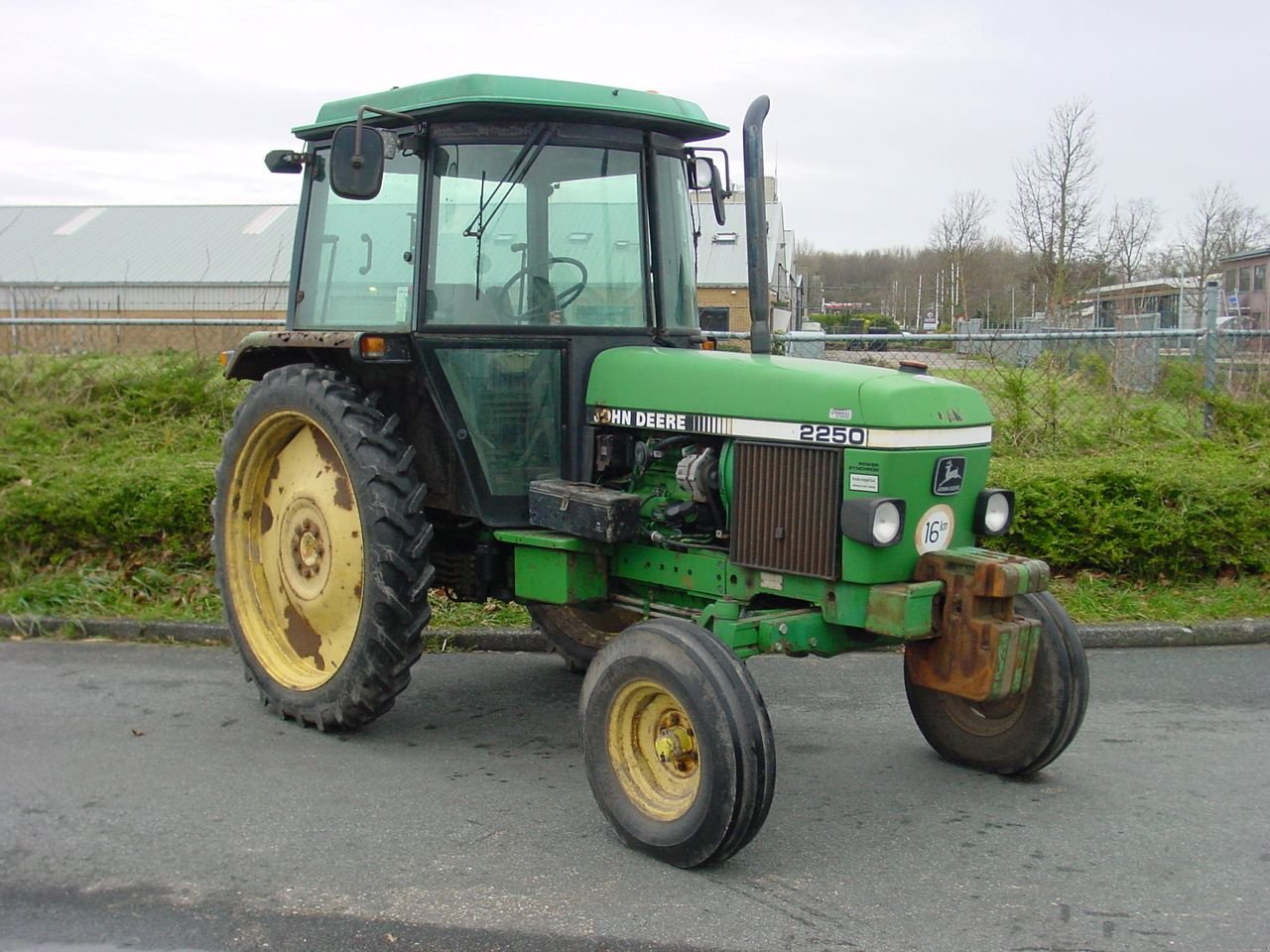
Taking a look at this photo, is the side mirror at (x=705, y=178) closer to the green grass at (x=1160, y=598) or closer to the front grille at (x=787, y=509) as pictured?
the front grille at (x=787, y=509)

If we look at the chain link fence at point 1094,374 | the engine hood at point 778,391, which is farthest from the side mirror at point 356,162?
the chain link fence at point 1094,374

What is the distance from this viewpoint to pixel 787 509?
4547 millimetres

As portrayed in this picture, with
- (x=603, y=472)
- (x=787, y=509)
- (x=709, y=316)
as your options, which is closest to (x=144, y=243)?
(x=709, y=316)

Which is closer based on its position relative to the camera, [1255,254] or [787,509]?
[787,509]

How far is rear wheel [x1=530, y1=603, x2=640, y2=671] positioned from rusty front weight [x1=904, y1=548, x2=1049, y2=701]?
215cm

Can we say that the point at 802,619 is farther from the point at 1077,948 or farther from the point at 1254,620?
the point at 1254,620

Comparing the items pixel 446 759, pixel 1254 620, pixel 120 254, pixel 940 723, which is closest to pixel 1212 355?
pixel 1254 620

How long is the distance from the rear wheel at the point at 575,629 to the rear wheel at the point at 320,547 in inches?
43.8

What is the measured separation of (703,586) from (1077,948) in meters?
1.87

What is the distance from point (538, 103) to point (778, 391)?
4.94 ft

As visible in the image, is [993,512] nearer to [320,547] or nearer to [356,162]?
[356,162]

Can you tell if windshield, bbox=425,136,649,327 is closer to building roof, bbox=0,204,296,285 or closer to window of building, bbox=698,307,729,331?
window of building, bbox=698,307,729,331

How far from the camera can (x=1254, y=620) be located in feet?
23.7

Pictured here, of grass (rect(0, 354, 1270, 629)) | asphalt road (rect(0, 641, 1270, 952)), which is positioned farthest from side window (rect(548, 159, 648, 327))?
grass (rect(0, 354, 1270, 629))
